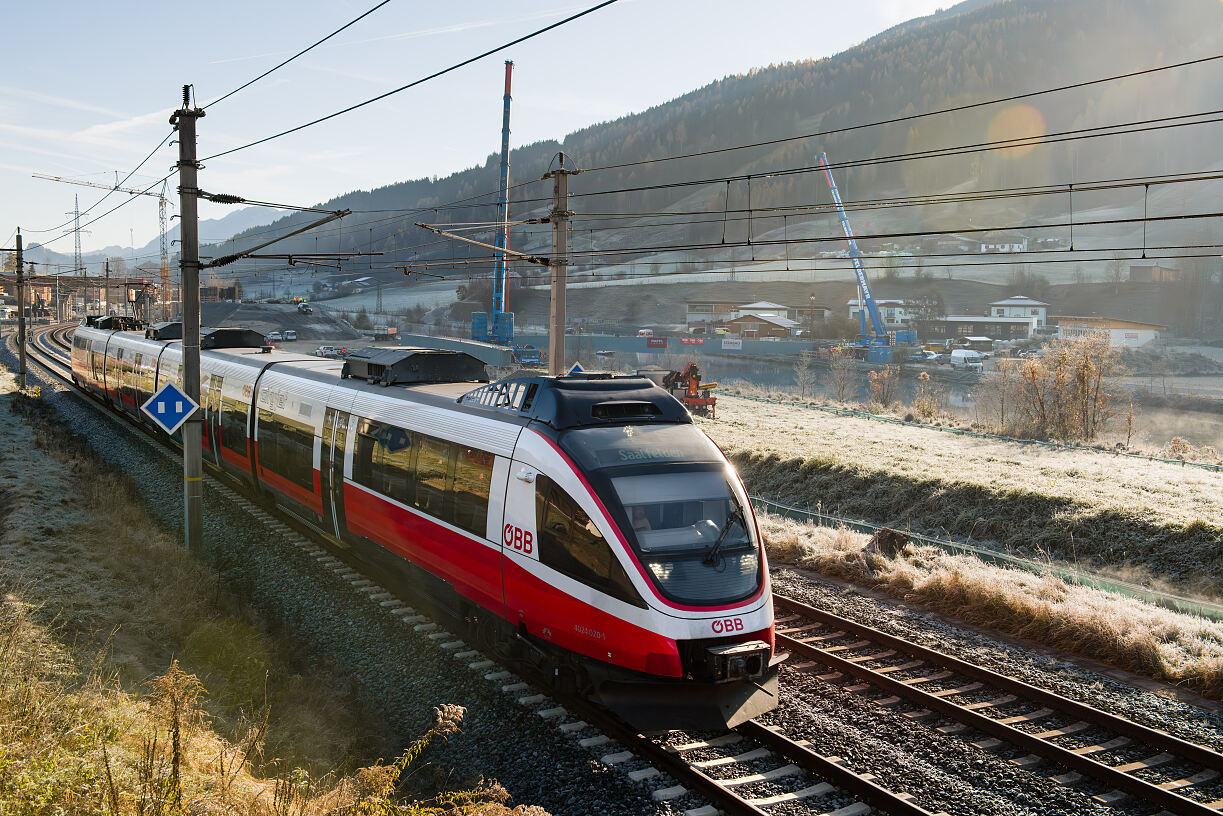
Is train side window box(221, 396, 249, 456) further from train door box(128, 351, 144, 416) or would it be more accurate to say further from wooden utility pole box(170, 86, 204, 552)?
train door box(128, 351, 144, 416)

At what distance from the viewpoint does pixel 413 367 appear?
13.6m

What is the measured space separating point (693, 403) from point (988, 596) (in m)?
26.9

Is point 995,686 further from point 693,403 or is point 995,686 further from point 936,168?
point 936,168

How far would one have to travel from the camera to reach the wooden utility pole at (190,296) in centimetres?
1441

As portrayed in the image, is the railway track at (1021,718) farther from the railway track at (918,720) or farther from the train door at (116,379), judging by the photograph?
the train door at (116,379)

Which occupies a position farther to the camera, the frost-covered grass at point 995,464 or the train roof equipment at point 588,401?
the frost-covered grass at point 995,464

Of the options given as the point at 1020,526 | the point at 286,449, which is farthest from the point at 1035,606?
the point at 286,449

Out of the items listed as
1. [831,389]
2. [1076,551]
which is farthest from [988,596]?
[831,389]

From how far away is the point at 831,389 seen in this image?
68812 mm

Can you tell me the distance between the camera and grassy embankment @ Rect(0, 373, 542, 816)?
5.91m

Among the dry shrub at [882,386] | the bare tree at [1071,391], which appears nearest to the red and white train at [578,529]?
the bare tree at [1071,391]

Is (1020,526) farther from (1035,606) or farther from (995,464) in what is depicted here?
(1035,606)

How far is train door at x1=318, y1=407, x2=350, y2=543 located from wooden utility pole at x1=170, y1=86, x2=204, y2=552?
250 cm

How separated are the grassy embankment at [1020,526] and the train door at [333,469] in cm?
817
